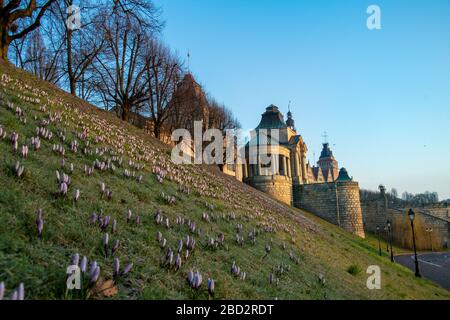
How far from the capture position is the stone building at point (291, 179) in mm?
55125

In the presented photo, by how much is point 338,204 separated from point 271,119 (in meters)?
24.1

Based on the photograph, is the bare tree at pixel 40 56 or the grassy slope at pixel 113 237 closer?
the grassy slope at pixel 113 237

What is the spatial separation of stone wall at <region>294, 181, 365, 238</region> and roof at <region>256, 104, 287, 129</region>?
16.9m

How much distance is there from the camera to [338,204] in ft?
183

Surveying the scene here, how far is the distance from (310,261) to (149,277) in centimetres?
617

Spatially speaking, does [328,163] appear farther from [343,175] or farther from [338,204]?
[338,204]

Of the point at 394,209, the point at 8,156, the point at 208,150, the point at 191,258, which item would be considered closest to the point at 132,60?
the point at 208,150

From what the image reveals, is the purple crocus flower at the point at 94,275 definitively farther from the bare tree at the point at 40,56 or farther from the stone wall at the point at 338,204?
the stone wall at the point at 338,204

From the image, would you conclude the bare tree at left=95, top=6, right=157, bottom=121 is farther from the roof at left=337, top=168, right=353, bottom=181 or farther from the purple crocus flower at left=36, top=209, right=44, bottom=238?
the roof at left=337, top=168, right=353, bottom=181

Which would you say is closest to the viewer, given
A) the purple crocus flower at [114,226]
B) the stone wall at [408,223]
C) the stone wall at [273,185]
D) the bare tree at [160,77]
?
the purple crocus flower at [114,226]

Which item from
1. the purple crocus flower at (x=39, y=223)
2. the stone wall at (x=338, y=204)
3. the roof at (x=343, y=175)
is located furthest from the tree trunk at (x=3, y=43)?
the roof at (x=343, y=175)

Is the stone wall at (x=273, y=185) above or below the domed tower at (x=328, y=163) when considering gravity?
below

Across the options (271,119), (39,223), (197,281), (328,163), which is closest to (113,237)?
(39,223)

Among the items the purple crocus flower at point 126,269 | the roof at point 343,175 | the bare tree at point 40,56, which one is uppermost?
the bare tree at point 40,56
